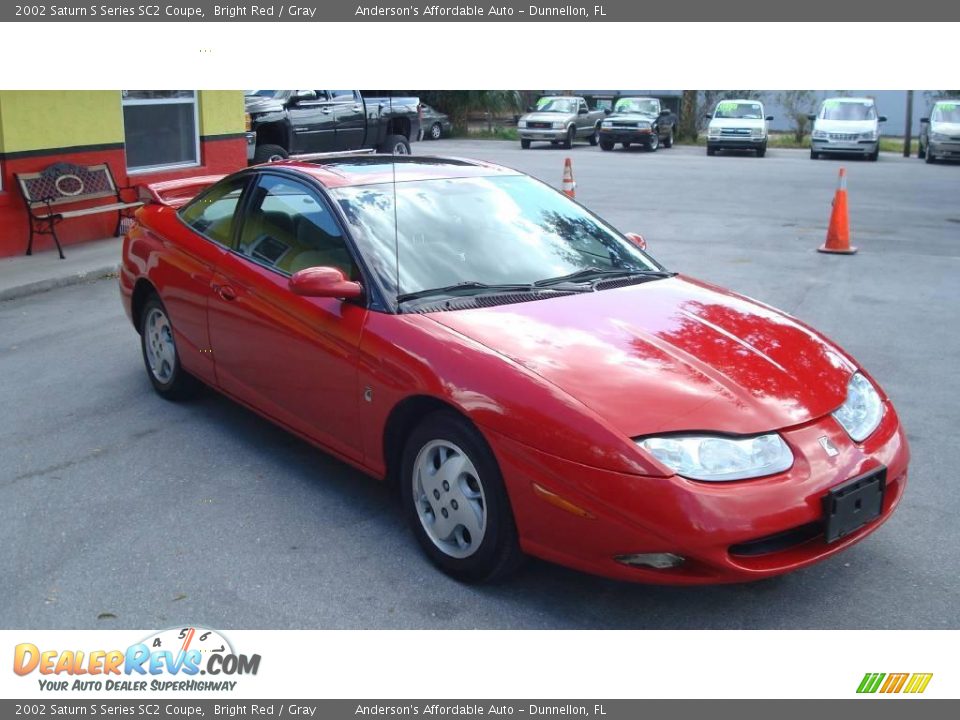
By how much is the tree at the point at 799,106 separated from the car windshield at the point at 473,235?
32098 millimetres

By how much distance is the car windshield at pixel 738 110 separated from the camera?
3045cm

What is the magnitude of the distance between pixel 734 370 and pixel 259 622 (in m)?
1.98

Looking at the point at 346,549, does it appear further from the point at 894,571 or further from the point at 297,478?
the point at 894,571

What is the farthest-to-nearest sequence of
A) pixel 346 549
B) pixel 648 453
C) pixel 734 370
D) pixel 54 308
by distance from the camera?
pixel 54 308, pixel 346 549, pixel 734 370, pixel 648 453

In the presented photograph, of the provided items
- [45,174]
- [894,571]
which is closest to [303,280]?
[894,571]

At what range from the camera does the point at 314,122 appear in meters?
17.3

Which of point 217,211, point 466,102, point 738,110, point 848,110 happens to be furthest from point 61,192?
point 466,102

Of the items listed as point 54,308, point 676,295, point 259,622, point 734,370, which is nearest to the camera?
point 259,622

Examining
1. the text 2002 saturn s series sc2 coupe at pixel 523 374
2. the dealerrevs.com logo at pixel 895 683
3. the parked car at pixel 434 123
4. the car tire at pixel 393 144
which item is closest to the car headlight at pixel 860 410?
the text 2002 saturn s series sc2 coupe at pixel 523 374

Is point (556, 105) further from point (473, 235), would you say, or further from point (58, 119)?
point (473, 235)

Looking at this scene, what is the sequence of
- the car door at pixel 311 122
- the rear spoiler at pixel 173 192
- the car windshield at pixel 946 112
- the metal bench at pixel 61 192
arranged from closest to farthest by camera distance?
the rear spoiler at pixel 173 192
the metal bench at pixel 61 192
the car door at pixel 311 122
the car windshield at pixel 946 112

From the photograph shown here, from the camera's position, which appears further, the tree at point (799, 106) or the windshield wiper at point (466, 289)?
the tree at point (799, 106)

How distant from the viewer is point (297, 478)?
5.12m

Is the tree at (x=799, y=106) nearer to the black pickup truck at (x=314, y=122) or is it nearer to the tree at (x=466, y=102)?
the tree at (x=466, y=102)
